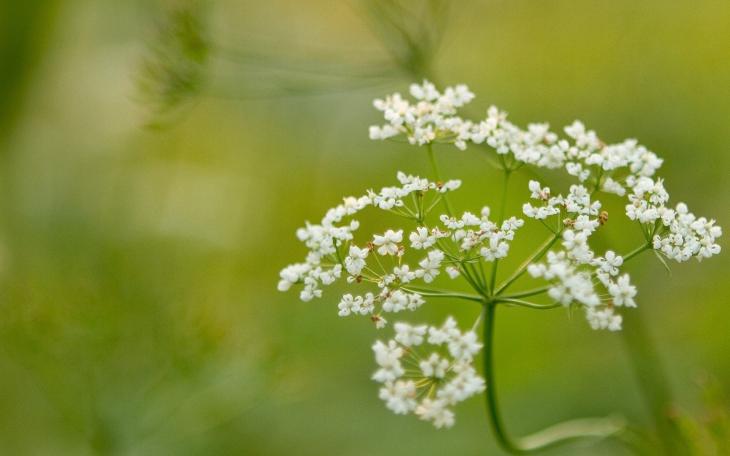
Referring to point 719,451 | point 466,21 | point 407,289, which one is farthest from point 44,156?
point 719,451

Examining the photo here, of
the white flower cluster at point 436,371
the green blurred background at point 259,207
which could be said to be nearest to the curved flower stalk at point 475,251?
the white flower cluster at point 436,371

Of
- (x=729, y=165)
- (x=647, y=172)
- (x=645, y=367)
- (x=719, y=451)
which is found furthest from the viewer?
(x=729, y=165)

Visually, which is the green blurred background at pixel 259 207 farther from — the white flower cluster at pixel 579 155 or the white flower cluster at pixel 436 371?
the white flower cluster at pixel 436 371

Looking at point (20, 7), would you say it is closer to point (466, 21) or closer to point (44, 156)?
point (44, 156)

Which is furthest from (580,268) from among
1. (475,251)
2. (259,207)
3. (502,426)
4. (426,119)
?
(259,207)

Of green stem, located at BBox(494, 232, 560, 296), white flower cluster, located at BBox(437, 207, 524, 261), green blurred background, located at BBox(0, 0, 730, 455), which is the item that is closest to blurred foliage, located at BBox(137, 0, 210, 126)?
green blurred background, located at BBox(0, 0, 730, 455)

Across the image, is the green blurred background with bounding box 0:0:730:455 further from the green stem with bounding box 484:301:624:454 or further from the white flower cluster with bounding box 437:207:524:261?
the white flower cluster with bounding box 437:207:524:261
